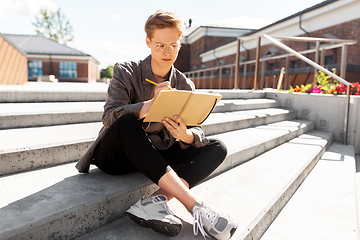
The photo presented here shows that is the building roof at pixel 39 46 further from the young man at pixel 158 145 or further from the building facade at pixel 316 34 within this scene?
Answer: the young man at pixel 158 145

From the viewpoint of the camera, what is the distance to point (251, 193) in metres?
2.05

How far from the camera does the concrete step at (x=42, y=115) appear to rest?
235 centimetres

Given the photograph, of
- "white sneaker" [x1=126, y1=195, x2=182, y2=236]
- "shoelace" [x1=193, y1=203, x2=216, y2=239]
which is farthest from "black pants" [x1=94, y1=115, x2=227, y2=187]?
"shoelace" [x1=193, y1=203, x2=216, y2=239]

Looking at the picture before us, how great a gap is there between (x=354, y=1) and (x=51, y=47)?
29253 millimetres

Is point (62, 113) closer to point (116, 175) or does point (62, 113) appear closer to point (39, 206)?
point (116, 175)

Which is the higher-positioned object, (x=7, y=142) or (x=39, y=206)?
(x=7, y=142)

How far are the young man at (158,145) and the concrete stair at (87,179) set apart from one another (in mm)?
121

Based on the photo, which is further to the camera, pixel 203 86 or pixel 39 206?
pixel 203 86

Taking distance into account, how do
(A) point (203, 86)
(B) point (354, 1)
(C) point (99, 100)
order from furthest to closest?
1. (A) point (203, 86)
2. (B) point (354, 1)
3. (C) point (99, 100)

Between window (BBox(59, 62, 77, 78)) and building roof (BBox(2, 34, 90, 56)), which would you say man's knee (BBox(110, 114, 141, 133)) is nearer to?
building roof (BBox(2, 34, 90, 56))

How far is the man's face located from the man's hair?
0.08 ft

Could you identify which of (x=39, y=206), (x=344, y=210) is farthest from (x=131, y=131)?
(x=344, y=210)

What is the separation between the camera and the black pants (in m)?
1.47

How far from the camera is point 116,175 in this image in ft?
6.03
